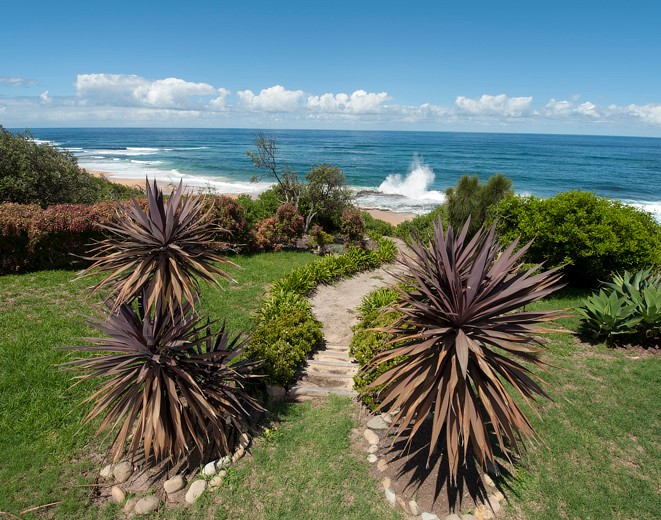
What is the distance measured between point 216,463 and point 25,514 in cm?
229

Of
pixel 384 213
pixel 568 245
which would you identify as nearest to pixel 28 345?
pixel 568 245

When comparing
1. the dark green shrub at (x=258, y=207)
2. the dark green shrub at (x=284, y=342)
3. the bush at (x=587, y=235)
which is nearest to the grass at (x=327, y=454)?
the dark green shrub at (x=284, y=342)

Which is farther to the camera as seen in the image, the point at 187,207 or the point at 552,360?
the point at 552,360

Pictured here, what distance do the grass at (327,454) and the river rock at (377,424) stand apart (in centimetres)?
39

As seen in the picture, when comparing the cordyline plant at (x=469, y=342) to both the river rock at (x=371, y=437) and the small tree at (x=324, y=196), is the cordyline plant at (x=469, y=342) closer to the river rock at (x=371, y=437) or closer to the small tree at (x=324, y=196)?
the river rock at (x=371, y=437)

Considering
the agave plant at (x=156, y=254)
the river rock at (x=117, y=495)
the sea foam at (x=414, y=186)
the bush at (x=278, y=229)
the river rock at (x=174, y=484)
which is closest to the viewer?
the agave plant at (x=156, y=254)

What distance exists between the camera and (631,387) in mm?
7168

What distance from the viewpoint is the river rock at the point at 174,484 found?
5091 mm

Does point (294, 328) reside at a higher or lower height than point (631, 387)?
higher

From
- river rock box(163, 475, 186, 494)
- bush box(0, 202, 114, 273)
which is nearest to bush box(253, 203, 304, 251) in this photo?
bush box(0, 202, 114, 273)

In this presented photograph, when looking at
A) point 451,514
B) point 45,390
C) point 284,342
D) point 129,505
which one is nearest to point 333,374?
point 284,342

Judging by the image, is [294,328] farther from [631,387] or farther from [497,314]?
→ [631,387]

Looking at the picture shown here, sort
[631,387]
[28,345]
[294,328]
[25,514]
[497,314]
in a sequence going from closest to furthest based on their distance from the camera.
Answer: [497,314] → [25,514] → [631,387] → [28,345] → [294,328]

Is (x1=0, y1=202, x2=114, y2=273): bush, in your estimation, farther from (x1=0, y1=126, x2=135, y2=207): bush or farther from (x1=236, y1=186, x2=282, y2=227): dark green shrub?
(x1=236, y1=186, x2=282, y2=227): dark green shrub
